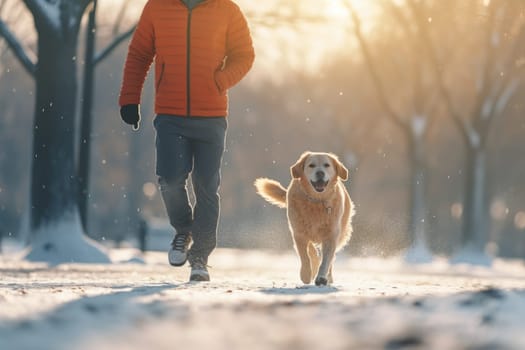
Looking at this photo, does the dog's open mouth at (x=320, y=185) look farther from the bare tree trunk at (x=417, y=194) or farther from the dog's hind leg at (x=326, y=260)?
the bare tree trunk at (x=417, y=194)

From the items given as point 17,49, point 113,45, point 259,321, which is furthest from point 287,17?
point 259,321

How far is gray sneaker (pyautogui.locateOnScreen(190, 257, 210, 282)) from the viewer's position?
916cm

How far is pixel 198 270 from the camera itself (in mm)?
9195

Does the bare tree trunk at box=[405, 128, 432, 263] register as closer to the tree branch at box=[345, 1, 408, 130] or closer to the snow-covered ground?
the tree branch at box=[345, 1, 408, 130]

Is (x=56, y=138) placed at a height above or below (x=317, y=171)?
above

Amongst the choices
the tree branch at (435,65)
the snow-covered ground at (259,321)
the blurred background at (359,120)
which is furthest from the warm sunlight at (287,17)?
the snow-covered ground at (259,321)

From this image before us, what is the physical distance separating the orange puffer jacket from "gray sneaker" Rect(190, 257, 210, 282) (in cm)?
119

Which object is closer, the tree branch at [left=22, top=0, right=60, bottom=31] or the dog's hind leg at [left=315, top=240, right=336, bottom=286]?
the dog's hind leg at [left=315, top=240, right=336, bottom=286]

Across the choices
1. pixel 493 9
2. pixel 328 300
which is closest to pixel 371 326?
pixel 328 300

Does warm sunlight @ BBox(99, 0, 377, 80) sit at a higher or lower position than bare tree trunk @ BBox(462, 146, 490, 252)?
higher

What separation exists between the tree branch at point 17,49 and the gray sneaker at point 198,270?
10.9 m

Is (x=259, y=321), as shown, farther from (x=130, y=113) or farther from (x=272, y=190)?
(x=272, y=190)

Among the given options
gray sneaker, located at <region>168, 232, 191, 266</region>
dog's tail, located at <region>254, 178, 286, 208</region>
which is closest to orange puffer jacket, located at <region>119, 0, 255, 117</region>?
gray sneaker, located at <region>168, 232, 191, 266</region>

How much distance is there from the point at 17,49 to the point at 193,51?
446 inches
